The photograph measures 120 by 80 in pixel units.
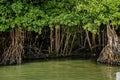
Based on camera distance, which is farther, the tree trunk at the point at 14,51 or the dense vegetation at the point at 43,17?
the tree trunk at the point at 14,51

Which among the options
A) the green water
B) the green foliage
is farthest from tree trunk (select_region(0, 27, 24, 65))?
the green foliage

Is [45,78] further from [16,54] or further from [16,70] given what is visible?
[16,54]

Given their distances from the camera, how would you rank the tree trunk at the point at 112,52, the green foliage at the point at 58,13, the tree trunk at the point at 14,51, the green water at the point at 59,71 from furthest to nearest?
the tree trunk at the point at 14,51 → the tree trunk at the point at 112,52 → the green foliage at the point at 58,13 → the green water at the point at 59,71

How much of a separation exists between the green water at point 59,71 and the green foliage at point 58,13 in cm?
159

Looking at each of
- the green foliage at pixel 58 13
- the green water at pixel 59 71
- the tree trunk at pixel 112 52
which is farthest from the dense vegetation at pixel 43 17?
the green water at pixel 59 71

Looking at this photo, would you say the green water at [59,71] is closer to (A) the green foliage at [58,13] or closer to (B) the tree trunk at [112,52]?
(B) the tree trunk at [112,52]

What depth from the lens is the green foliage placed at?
1404cm

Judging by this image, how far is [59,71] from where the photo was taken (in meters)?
13.2

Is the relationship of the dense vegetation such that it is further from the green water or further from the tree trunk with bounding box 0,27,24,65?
the green water

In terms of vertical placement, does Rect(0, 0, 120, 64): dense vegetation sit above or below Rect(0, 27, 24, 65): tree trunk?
above

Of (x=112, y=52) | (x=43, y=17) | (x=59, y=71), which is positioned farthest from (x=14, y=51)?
(x=112, y=52)

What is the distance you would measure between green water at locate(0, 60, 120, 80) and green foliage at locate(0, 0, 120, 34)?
159 centimetres

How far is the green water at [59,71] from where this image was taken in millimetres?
11859

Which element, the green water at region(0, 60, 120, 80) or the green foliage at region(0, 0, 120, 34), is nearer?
the green water at region(0, 60, 120, 80)
